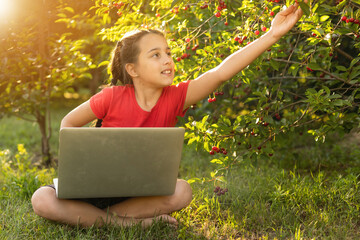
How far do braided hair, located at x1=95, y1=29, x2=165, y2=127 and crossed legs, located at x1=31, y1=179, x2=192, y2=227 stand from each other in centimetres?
55

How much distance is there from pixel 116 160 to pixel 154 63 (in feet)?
2.23

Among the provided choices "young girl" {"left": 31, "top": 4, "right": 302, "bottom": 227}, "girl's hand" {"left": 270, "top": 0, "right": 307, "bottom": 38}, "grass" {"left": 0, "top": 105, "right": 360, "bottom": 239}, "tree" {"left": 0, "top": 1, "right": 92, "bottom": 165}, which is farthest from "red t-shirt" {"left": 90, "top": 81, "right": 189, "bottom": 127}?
"tree" {"left": 0, "top": 1, "right": 92, "bottom": 165}

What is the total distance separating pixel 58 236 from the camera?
2.15 m

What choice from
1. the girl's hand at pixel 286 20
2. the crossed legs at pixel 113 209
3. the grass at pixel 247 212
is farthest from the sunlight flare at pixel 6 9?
the girl's hand at pixel 286 20

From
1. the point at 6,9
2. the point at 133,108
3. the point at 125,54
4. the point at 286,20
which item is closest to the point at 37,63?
the point at 6,9

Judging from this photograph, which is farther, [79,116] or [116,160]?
[79,116]

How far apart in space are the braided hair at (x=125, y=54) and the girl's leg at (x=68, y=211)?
0.55 metres

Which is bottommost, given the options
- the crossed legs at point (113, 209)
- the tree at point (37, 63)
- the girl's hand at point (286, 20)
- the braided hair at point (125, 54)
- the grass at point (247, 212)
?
the grass at point (247, 212)

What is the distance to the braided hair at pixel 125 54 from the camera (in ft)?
7.87

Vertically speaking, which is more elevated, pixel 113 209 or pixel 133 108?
pixel 133 108

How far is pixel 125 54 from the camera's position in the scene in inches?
97.2

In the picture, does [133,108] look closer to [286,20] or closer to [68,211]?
[68,211]

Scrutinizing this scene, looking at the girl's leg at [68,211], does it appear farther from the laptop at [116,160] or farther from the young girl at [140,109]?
the laptop at [116,160]

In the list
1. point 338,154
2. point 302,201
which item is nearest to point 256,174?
point 302,201
